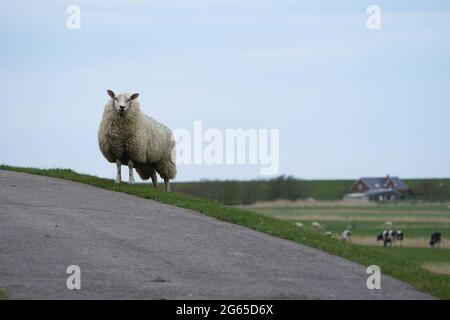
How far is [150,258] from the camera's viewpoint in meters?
16.3

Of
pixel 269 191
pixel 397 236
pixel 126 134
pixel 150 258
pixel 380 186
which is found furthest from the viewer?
pixel 380 186

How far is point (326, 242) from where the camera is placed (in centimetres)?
2123

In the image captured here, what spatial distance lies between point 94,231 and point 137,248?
1.30 meters

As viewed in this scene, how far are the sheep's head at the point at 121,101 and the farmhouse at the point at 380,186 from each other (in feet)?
528

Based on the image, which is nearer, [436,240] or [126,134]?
[126,134]

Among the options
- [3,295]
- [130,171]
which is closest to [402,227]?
[130,171]

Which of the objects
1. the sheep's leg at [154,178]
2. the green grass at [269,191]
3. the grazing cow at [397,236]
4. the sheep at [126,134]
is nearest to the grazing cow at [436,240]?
the grazing cow at [397,236]

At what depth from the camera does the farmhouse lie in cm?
18525

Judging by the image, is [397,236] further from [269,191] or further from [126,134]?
[269,191]

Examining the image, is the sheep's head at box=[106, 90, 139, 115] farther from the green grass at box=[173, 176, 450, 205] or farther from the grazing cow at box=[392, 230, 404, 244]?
the green grass at box=[173, 176, 450, 205]

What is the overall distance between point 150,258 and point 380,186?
179 meters

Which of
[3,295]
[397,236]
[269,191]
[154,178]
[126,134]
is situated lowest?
[397,236]

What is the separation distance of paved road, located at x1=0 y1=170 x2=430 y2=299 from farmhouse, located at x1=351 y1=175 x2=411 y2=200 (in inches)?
6518
